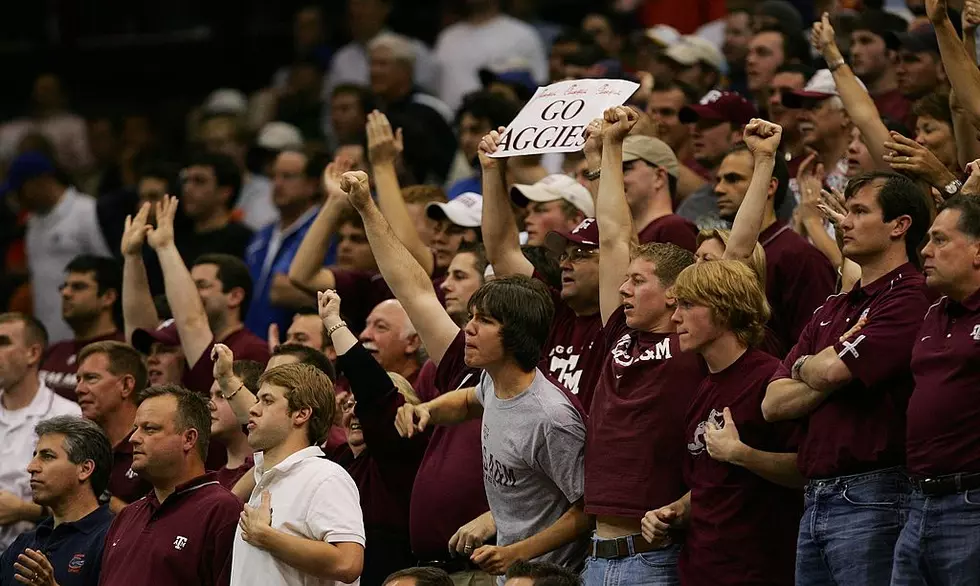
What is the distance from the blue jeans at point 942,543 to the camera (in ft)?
17.3

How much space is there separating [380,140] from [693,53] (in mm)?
3281

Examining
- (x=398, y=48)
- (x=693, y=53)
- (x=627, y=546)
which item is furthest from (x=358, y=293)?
(x=398, y=48)

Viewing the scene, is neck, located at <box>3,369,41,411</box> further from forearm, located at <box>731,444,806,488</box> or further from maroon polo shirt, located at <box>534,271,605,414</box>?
forearm, located at <box>731,444,806,488</box>

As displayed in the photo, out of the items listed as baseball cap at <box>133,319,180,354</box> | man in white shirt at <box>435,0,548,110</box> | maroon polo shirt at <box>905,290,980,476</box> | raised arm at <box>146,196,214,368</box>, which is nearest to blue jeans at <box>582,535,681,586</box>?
maroon polo shirt at <box>905,290,980,476</box>

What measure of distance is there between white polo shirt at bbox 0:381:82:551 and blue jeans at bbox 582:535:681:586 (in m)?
3.34

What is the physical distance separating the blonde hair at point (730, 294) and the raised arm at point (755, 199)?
13.5 inches

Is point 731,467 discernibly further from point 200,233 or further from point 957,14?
point 200,233

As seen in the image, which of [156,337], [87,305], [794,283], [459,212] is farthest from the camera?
[87,305]

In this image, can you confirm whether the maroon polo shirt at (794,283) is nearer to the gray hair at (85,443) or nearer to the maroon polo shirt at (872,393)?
the maroon polo shirt at (872,393)

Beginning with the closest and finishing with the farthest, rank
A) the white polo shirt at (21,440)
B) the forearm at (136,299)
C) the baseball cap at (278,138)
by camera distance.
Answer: the white polo shirt at (21,440)
the forearm at (136,299)
the baseball cap at (278,138)

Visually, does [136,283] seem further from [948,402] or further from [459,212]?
[948,402]

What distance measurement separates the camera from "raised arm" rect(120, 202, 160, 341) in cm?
870

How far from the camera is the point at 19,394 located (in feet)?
28.6

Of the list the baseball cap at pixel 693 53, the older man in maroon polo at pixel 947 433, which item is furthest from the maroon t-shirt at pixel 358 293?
the older man in maroon polo at pixel 947 433
